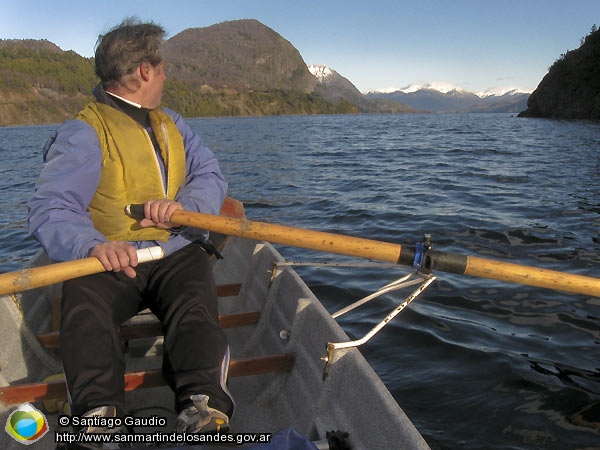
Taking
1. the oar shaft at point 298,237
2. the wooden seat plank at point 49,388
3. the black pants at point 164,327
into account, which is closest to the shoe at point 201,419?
the black pants at point 164,327

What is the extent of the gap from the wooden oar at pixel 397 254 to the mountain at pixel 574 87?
192ft

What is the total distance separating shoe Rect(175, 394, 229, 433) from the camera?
2094 millimetres

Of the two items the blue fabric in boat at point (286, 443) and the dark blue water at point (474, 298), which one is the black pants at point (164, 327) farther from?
the dark blue water at point (474, 298)

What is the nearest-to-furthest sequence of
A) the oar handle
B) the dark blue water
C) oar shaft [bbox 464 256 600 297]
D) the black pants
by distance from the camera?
the black pants
the oar handle
oar shaft [bbox 464 256 600 297]
the dark blue water

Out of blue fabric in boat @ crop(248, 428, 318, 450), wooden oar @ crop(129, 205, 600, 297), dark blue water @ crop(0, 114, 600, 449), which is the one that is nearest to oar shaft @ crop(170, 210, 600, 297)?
wooden oar @ crop(129, 205, 600, 297)

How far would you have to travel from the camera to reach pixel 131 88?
2932 mm

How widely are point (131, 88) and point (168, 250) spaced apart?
3.48ft

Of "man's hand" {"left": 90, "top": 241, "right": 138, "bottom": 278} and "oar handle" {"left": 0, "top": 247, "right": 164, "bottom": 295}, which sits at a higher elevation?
"man's hand" {"left": 90, "top": 241, "right": 138, "bottom": 278}

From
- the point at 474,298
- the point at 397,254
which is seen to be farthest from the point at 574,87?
the point at 397,254

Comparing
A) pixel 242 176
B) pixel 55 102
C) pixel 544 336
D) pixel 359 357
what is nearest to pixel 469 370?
pixel 544 336

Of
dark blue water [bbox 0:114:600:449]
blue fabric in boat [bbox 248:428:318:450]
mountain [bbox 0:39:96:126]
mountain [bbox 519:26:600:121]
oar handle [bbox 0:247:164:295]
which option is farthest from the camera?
mountain [bbox 0:39:96:126]

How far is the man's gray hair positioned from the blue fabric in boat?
2.28m

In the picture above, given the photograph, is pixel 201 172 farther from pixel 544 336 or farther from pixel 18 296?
pixel 544 336

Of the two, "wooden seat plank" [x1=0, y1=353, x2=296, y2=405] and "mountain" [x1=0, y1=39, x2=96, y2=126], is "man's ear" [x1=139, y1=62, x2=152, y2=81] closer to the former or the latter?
"wooden seat plank" [x1=0, y1=353, x2=296, y2=405]
